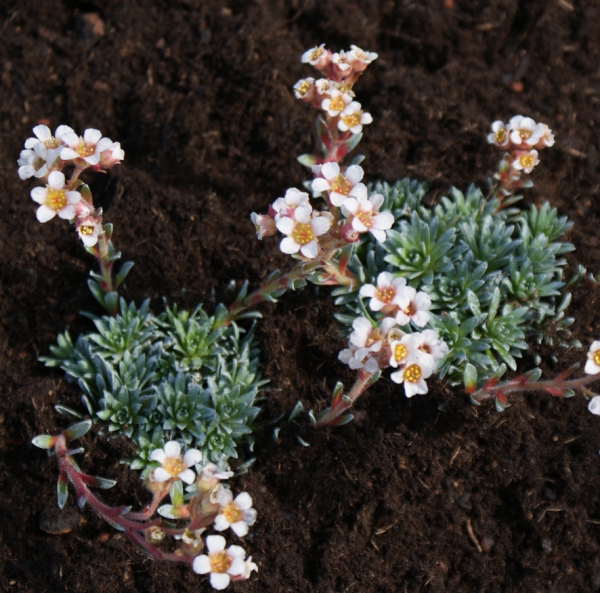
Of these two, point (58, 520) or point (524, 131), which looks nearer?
point (58, 520)

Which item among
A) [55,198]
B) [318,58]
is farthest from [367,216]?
[55,198]

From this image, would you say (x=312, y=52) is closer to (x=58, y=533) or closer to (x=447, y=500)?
(x=447, y=500)

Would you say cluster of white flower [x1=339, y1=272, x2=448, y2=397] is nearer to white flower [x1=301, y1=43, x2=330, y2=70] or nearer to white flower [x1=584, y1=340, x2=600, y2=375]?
white flower [x1=584, y1=340, x2=600, y2=375]

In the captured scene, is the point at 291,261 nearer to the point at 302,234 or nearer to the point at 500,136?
the point at 302,234

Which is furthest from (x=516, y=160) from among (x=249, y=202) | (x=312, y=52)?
(x=249, y=202)

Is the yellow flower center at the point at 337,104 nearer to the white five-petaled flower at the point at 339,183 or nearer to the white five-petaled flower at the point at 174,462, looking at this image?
the white five-petaled flower at the point at 339,183

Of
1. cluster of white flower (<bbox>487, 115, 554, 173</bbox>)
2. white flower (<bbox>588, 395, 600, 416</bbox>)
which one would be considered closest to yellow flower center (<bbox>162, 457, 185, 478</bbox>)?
white flower (<bbox>588, 395, 600, 416</bbox>)

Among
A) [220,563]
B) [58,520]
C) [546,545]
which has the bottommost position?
[58,520]
